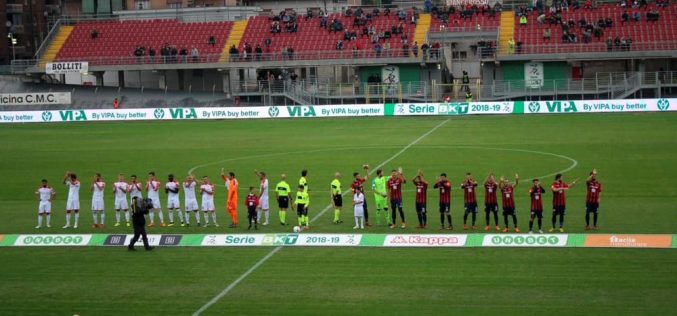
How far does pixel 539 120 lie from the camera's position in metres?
56.9

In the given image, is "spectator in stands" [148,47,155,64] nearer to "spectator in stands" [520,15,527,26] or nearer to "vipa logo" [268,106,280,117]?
"vipa logo" [268,106,280,117]

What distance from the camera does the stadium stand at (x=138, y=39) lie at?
249 feet

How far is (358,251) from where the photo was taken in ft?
78.8

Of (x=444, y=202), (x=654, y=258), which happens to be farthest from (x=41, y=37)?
(x=654, y=258)

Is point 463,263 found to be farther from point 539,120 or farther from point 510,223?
point 539,120

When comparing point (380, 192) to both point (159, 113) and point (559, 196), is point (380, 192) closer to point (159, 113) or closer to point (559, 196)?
point (559, 196)

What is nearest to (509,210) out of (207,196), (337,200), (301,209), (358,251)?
(358,251)

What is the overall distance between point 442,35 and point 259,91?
49.1 ft

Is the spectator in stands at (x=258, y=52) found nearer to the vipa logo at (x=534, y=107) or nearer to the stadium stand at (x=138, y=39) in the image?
the stadium stand at (x=138, y=39)

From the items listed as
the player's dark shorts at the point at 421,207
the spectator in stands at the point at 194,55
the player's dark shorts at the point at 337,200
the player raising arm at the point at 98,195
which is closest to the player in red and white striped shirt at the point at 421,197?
the player's dark shorts at the point at 421,207

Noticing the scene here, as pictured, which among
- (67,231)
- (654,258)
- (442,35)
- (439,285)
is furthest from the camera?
(442,35)

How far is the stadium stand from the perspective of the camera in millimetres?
75812

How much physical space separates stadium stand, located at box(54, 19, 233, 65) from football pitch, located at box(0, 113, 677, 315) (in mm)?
24332

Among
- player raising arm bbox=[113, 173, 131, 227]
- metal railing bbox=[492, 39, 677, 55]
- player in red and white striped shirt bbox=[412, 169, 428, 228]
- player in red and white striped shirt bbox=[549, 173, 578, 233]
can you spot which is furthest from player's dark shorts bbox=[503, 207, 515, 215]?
metal railing bbox=[492, 39, 677, 55]
